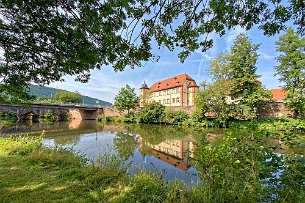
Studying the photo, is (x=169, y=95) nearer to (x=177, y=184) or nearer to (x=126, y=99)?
(x=126, y=99)

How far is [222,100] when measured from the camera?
86.7ft

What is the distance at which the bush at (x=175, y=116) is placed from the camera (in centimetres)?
3161

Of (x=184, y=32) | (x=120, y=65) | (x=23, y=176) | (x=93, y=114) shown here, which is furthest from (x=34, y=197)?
(x=93, y=114)

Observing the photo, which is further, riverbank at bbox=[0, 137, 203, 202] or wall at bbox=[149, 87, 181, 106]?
wall at bbox=[149, 87, 181, 106]

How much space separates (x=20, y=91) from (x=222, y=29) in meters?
4.50

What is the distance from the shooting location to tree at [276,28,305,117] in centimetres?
2425

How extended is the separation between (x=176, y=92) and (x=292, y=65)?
26635 millimetres

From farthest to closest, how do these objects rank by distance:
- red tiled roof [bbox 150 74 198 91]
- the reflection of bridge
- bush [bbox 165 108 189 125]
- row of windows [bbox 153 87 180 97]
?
row of windows [bbox 153 87 180 97] < red tiled roof [bbox 150 74 198 91] < the reflection of bridge < bush [bbox 165 108 189 125]

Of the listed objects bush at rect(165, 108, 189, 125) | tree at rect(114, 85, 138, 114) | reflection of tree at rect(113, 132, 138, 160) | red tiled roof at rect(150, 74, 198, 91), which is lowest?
reflection of tree at rect(113, 132, 138, 160)

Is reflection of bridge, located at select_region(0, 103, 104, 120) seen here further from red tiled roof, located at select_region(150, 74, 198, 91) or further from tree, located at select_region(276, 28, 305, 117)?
tree, located at select_region(276, 28, 305, 117)

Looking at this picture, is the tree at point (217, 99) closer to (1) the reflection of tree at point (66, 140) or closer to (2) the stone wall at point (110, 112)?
(1) the reflection of tree at point (66, 140)

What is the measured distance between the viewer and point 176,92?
49.2 meters

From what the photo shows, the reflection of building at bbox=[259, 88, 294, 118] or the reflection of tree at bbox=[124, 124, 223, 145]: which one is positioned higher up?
the reflection of building at bbox=[259, 88, 294, 118]

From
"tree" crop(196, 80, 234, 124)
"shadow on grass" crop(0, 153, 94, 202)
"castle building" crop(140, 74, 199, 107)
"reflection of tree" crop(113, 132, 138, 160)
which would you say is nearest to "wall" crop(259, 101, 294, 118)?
"tree" crop(196, 80, 234, 124)
